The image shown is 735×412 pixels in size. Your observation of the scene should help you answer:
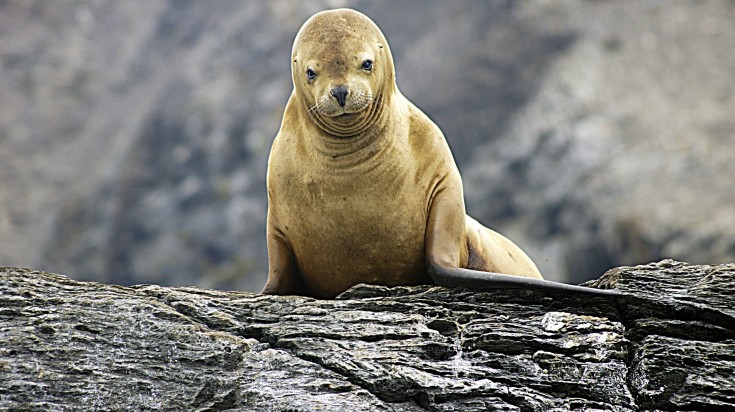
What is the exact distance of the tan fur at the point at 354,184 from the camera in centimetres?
582

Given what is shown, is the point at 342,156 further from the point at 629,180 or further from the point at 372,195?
the point at 629,180

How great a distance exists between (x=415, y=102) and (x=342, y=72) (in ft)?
84.6

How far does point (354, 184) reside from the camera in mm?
5863

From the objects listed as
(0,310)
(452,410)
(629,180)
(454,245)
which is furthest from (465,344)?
(629,180)

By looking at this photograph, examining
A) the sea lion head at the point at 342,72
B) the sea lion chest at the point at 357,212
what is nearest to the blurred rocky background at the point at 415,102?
the sea lion chest at the point at 357,212

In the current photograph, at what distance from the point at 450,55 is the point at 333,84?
1038 inches

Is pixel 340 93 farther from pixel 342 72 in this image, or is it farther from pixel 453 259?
pixel 453 259

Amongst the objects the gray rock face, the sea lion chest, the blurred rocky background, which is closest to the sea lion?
the sea lion chest

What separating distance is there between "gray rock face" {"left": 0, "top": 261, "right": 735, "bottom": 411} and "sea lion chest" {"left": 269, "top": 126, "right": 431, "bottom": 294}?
2.27 ft

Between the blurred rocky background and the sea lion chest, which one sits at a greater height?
the blurred rocky background

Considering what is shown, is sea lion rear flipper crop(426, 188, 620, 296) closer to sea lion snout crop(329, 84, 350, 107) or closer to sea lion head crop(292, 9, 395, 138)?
sea lion head crop(292, 9, 395, 138)

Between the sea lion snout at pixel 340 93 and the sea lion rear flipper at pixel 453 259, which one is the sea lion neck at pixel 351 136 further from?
the sea lion rear flipper at pixel 453 259

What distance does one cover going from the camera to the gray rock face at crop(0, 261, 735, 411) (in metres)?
4.38

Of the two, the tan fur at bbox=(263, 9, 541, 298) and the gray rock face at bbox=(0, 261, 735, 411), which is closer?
the gray rock face at bbox=(0, 261, 735, 411)
